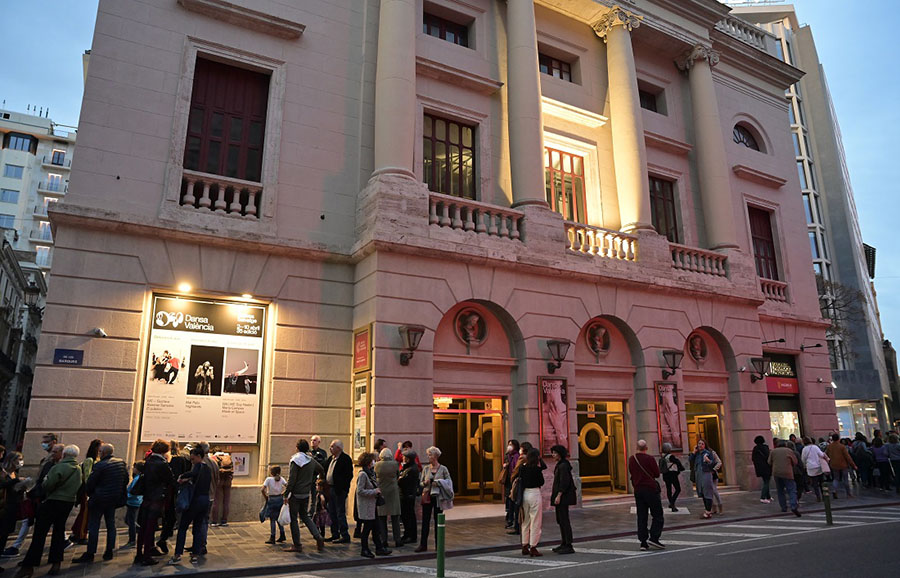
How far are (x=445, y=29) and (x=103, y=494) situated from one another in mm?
14592

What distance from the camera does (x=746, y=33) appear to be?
987 inches

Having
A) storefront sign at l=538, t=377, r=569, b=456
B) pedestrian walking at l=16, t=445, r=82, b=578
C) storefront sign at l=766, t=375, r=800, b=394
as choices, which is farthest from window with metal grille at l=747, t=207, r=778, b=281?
pedestrian walking at l=16, t=445, r=82, b=578

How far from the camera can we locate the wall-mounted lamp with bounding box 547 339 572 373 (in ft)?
49.0

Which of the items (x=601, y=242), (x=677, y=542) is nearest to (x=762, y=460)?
(x=677, y=542)

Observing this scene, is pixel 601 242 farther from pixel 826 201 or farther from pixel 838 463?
pixel 826 201

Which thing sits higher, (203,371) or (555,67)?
(555,67)

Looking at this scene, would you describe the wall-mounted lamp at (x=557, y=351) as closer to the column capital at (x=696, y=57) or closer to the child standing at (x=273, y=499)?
the child standing at (x=273, y=499)

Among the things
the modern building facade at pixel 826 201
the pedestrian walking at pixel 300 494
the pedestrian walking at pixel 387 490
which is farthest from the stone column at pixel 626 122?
the modern building facade at pixel 826 201

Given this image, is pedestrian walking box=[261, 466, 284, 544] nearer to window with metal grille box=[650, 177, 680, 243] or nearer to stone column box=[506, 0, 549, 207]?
stone column box=[506, 0, 549, 207]

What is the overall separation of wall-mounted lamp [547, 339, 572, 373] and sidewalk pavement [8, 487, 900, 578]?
3.40m

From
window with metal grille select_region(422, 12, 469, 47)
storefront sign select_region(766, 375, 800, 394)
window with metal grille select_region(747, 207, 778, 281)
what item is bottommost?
storefront sign select_region(766, 375, 800, 394)

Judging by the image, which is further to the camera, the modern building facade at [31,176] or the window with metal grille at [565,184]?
the modern building facade at [31,176]

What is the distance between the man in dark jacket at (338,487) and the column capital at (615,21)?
52.7 feet

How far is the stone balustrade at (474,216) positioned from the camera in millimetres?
14648
